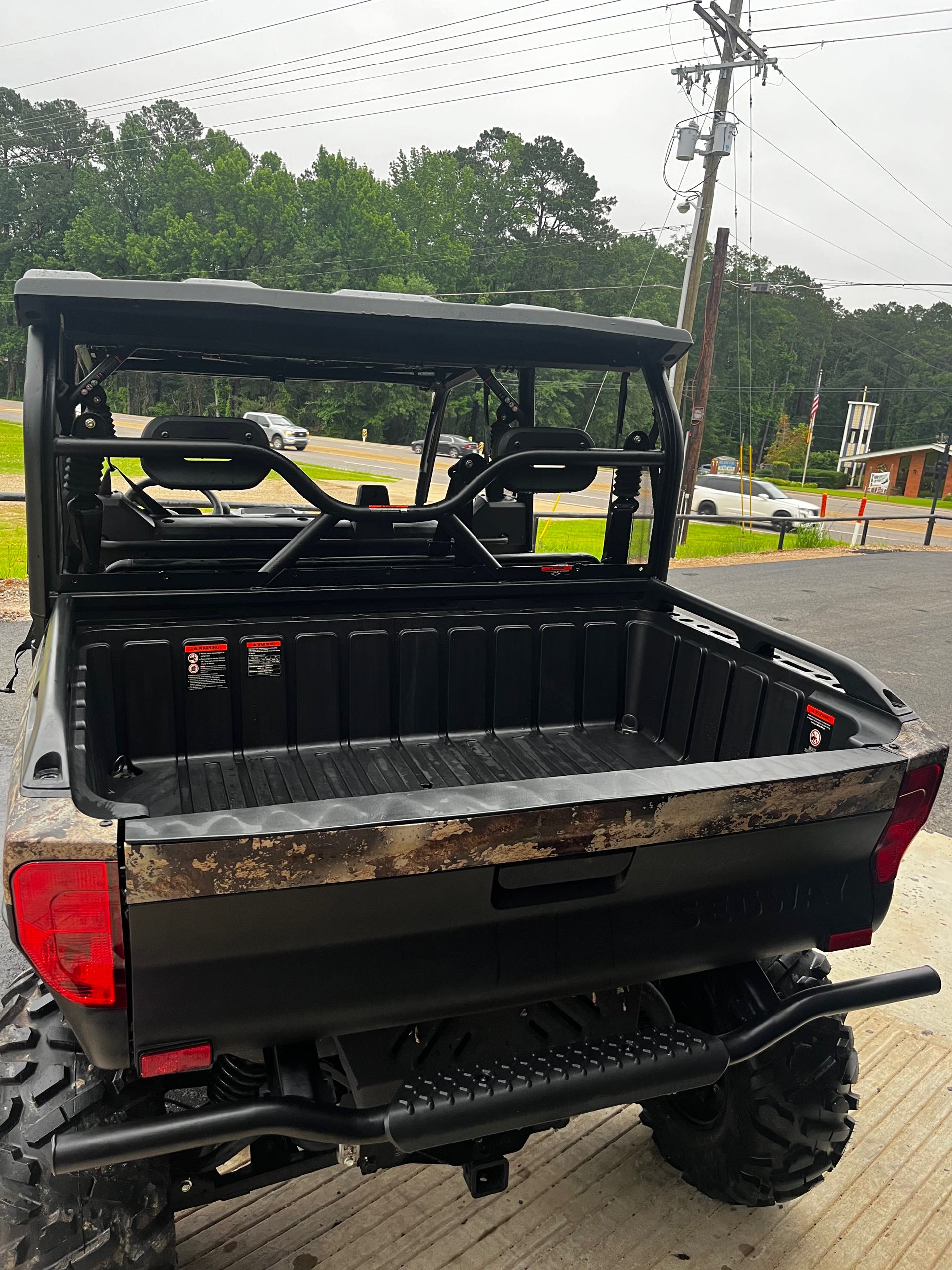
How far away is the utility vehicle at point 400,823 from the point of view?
1551mm

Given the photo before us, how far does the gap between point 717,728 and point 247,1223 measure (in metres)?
1.93

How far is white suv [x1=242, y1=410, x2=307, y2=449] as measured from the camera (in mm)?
5266

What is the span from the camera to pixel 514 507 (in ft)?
15.5

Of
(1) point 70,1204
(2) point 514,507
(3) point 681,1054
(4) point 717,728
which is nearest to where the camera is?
(1) point 70,1204

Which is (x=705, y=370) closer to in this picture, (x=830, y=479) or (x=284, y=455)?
(x=284, y=455)

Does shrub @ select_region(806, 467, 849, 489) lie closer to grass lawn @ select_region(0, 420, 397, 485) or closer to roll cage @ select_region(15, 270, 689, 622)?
grass lawn @ select_region(0, 420, 397, 485)

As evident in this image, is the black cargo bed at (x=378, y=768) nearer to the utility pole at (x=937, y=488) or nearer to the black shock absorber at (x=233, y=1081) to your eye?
the black shock absorber at (x=233, y=1081)

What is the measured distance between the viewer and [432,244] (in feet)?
192

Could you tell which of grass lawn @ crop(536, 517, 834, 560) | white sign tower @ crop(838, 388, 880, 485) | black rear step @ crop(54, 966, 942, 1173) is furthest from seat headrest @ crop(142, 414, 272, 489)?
white sign tower @ crop(838, 388, 880, 485)

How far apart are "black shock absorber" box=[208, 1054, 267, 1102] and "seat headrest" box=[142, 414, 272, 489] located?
1.65 m

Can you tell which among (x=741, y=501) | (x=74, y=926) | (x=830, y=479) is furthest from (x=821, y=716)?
(x=830, y=479)

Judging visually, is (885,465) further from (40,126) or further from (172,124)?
(40,126)

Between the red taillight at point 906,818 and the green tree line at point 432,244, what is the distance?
4637 cm

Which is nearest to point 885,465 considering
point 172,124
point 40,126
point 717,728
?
point 172,124
